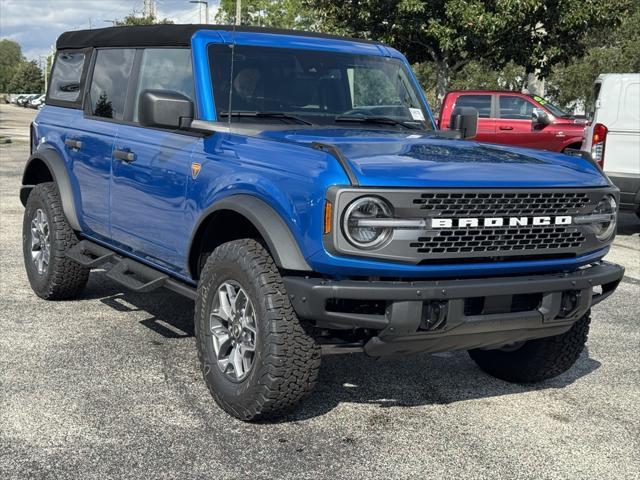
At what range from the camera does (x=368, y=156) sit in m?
3.82

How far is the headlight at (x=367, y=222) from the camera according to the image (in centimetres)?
355

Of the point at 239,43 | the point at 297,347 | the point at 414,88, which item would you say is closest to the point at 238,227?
the point at 297,347

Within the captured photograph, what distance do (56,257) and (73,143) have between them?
821 millimetres

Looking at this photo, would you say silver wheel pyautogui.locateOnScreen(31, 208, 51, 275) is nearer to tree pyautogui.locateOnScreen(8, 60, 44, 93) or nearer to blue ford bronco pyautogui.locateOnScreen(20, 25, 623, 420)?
blue ford bronco pyautogui.locateOnScreen(20, 25, 623, 420)

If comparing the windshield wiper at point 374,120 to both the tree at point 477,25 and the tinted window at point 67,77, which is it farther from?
the tree at point 477,25

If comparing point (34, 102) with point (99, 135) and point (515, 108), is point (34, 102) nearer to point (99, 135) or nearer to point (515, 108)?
point (515, 108)

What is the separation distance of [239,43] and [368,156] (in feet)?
4.98

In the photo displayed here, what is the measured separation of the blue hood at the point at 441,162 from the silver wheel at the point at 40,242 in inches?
97.9

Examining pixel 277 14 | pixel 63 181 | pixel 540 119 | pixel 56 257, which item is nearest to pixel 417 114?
pixel 63 181

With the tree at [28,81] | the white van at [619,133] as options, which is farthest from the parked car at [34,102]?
the white van at [619,133]

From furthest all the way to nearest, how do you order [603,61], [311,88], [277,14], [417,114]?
[277,14]
[603,61]
[417,114]
[311,88]

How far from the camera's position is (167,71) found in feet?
16.7

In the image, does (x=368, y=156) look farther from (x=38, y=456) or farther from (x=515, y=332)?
(x=38, y=456)

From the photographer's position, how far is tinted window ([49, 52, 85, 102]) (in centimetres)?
618
